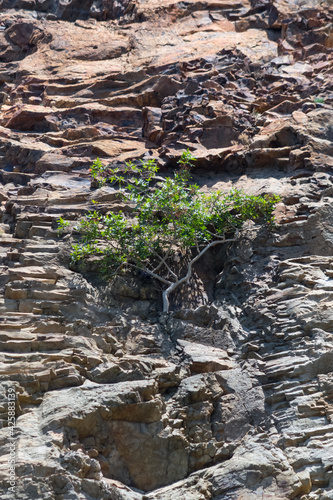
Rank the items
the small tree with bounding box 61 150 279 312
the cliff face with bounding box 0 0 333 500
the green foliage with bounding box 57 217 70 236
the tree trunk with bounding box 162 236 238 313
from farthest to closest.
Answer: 1. the green foliage with bounding box 57 217 70 236
2. the small tree with bounding box 61 150 279 312
3. the tree trunk with bounding box 162 236 238 313
4. the cliff face with bounding box 0 0 333 500

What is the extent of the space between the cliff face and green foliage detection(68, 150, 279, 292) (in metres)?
0.58

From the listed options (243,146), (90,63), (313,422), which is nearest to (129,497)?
(313,422)

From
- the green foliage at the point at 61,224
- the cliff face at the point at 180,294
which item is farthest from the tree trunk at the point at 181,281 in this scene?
the green foliage at the point at 61,224

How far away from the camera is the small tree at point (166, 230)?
18.3 meters

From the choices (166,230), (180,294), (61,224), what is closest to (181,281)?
(180,294)

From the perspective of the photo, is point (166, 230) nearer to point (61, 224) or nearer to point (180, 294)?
point (180, 294)

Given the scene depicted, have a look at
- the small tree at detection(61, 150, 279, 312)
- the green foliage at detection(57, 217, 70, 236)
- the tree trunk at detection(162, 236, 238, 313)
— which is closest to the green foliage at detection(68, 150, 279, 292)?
the small tree at detection(61, 150, 279, 312)

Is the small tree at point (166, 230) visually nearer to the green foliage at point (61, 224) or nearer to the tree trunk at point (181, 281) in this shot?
the tree trunk at point (181, 281)

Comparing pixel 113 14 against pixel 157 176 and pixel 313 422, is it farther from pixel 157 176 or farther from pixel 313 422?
pixel 313 422

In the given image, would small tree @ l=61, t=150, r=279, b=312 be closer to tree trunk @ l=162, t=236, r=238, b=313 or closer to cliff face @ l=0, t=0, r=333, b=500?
tree trunk @ l=162, t=236, r=238, b=313

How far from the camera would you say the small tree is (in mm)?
18266

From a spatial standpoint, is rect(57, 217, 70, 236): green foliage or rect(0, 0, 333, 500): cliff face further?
rect(57, 217, 70, 236): green foliage

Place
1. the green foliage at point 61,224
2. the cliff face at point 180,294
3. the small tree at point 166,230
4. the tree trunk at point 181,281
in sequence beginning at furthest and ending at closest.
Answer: the green foliage at point 61,224
the small tree at point 166,230
the tree trunk at point 181,281
the cliff face at point 180,294

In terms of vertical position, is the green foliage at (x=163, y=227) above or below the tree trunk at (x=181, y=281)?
above
